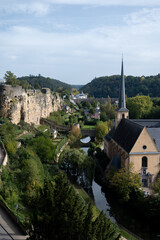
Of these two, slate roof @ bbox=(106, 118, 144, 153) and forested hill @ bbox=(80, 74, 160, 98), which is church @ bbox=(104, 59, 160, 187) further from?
forested hill @ bbox=(80, 74, 160, 98)

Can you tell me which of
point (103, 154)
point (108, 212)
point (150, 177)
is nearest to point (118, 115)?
point (103, 154)

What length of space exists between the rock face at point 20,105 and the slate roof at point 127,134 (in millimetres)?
21020

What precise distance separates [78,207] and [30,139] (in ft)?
84.2

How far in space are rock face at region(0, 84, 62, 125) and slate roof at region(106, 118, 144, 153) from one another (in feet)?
69.0

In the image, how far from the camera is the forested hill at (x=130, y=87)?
433ft

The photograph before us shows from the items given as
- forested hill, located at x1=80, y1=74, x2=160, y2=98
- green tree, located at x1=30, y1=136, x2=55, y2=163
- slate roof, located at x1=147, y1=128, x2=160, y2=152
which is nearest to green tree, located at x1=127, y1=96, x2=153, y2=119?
slate roof, located at x1=147, y1=128, x2=160, y2=152

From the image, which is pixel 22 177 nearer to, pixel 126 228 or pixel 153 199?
pixel 126 228

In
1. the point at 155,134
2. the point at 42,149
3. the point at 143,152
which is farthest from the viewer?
the point at 42,149

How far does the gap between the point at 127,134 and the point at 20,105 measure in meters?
27.5

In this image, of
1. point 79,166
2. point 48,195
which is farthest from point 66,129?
point 48,195

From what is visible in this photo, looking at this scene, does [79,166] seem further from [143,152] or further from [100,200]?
[143,152]

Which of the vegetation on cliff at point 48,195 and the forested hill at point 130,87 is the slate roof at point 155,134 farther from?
the forested hill at point 130,87

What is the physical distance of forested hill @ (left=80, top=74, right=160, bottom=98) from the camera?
132 m

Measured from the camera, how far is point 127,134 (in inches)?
1388
